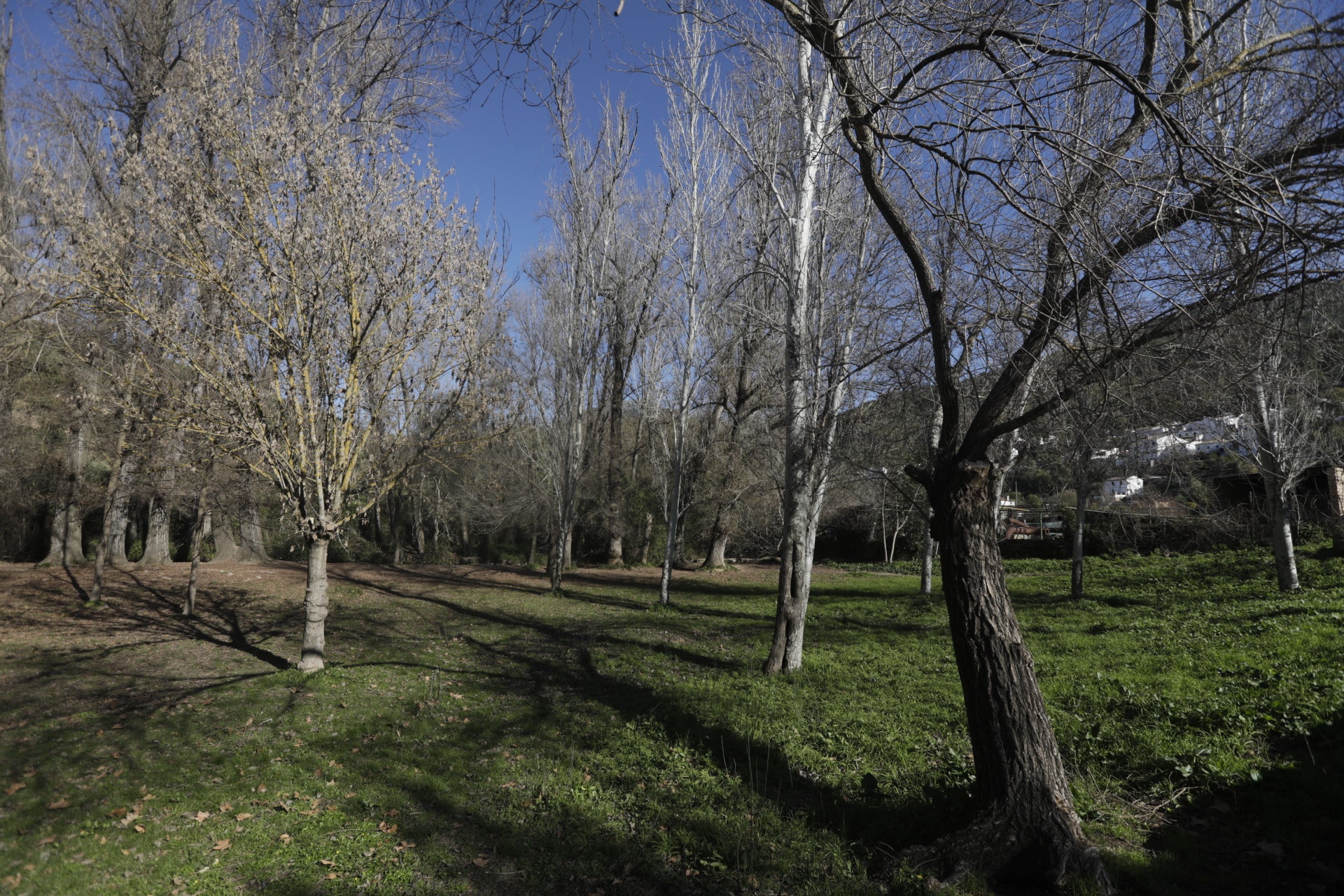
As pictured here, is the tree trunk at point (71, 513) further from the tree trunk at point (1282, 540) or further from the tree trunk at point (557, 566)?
the tree trunk at point (1282, 540)

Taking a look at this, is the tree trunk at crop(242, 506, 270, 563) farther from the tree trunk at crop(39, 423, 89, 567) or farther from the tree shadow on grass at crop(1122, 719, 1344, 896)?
the tree shadow on grass at crop(1122, 719, 1344, 896)

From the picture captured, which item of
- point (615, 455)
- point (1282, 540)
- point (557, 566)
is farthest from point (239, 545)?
point (1282, 540)

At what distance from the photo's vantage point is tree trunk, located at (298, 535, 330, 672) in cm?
763

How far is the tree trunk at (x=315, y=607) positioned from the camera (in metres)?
7.63

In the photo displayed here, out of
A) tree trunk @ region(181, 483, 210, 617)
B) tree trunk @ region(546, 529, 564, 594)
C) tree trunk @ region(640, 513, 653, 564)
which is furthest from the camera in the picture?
tree trunk @ region(640, 513, 653, 564)

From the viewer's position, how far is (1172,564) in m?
15.1

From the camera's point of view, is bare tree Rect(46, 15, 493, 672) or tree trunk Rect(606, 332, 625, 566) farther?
tree trunk Rect(606, 332, 625, 566)

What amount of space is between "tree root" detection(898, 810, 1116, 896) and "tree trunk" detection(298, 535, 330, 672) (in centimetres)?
649

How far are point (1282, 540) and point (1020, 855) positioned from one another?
10.5 metres

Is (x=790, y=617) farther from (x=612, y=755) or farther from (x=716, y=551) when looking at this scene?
(x=716, y=551)

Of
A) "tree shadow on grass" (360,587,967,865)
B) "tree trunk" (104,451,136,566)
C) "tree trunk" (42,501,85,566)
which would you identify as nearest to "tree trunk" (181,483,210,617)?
"tree trunk" (104,451,136,566)

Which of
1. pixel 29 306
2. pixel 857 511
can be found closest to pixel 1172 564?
pixel 857 511

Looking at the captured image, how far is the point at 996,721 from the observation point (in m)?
3.88

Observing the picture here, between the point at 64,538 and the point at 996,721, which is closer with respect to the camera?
the point at 996,721
